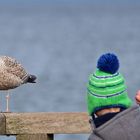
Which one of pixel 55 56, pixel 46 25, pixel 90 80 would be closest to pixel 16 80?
pixel 90 80

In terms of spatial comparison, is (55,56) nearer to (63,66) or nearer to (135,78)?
(63,66)

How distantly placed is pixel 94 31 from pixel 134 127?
66.0 m

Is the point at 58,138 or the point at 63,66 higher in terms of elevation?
the point at 58,138

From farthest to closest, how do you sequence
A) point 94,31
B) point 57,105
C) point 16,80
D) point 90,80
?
1. point 94,31
2. point 57,105
3. point 16,80
4. point 90,80

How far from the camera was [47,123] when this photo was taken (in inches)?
219

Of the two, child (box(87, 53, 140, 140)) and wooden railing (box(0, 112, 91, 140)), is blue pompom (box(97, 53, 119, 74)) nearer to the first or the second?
child (box(87, 53, 140, 140))

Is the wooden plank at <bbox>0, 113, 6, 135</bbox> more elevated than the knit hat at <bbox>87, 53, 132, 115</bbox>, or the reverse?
the knit hat at <bbox>87, 53, 132, 115</bbox>

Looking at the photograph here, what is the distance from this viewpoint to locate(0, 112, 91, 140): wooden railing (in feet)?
18.0

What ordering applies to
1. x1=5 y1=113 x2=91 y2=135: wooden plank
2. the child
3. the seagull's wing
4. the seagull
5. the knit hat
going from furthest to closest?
the seagull's wing → the seagull → x1=5 y1=113 x2=91 y2=135: wooden plank → the knit hat → the child

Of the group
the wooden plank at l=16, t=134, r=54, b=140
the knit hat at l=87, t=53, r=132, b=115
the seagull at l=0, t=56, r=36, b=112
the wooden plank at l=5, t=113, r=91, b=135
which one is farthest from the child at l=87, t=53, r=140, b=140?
the seagull at l=0, t=56, r=36, b=112

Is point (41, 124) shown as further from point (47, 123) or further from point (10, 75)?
point (10, 75)

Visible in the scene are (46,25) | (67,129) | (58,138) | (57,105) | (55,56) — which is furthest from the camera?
(46,25)

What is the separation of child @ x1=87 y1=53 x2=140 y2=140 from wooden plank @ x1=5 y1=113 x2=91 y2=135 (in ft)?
5.36

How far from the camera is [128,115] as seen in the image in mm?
3654
